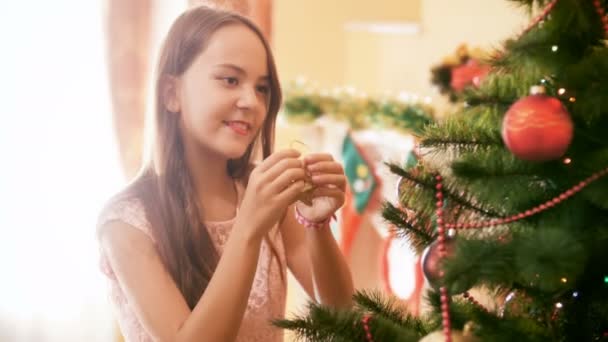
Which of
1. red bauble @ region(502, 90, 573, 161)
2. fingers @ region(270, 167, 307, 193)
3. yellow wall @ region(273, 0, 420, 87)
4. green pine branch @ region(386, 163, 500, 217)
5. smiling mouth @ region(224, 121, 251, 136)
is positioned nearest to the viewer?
red bauble @ region(502, 90, 573, 161)

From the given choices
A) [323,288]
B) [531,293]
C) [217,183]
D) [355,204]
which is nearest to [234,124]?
[217,183]

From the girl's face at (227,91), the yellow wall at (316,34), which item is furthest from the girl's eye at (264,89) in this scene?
the yellow wall at (316,34)

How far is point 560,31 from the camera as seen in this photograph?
69cm

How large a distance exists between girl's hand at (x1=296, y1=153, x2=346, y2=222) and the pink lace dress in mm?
159

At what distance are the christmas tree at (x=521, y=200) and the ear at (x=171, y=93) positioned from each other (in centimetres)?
38

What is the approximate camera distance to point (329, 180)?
36.9 inches

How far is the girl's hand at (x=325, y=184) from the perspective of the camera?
3.06ft

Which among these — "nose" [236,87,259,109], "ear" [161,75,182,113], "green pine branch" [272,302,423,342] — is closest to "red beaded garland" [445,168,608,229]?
"green pine branch" [272,302,423,342]

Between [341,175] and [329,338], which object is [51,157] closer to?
[341,175]

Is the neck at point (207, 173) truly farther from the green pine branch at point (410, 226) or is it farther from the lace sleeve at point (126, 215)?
the green pine branch at point (410, 226)

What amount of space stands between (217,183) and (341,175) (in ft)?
0.73

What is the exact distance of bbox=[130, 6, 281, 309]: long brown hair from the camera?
0.99 meters

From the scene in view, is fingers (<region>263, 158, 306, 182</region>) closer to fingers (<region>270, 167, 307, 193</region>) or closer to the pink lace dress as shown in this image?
fingers (<region>270, 167, 307, 193</region>)

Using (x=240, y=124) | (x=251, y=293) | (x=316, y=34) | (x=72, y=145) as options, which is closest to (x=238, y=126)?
(x=240, y=124)
